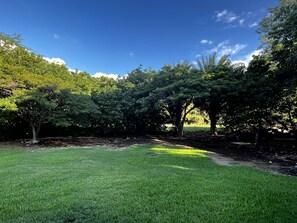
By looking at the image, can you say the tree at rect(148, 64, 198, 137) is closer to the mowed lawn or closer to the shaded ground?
the shaded ground

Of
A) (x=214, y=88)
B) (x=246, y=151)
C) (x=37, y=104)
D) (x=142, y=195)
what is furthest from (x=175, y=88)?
(x=142, y=195)

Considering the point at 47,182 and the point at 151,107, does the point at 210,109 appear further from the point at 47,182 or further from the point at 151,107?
the point at 47,182

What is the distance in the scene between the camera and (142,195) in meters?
3.83

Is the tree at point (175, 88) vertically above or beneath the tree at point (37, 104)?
above

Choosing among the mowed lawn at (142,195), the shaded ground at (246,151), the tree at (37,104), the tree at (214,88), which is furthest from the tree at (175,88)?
the mowed lawn at (142,195)

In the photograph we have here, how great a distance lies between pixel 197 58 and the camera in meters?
21.9

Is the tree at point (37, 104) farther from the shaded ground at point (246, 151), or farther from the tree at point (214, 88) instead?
the tree at point (214, 88)

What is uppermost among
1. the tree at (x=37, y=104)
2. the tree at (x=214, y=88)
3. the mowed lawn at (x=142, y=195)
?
the tree at (x=214, y=88)

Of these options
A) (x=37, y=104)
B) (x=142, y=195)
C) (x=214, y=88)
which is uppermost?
(x=214, y=88)

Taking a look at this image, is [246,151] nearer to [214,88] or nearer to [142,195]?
[214,88]

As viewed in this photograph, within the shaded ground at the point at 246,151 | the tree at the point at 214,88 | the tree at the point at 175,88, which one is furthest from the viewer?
the tree at the point at 175,88

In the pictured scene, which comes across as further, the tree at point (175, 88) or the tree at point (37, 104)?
the tree at point (175, 88)

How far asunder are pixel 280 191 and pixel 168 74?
12407 millimetres

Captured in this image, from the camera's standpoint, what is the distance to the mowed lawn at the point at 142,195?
305 cm
